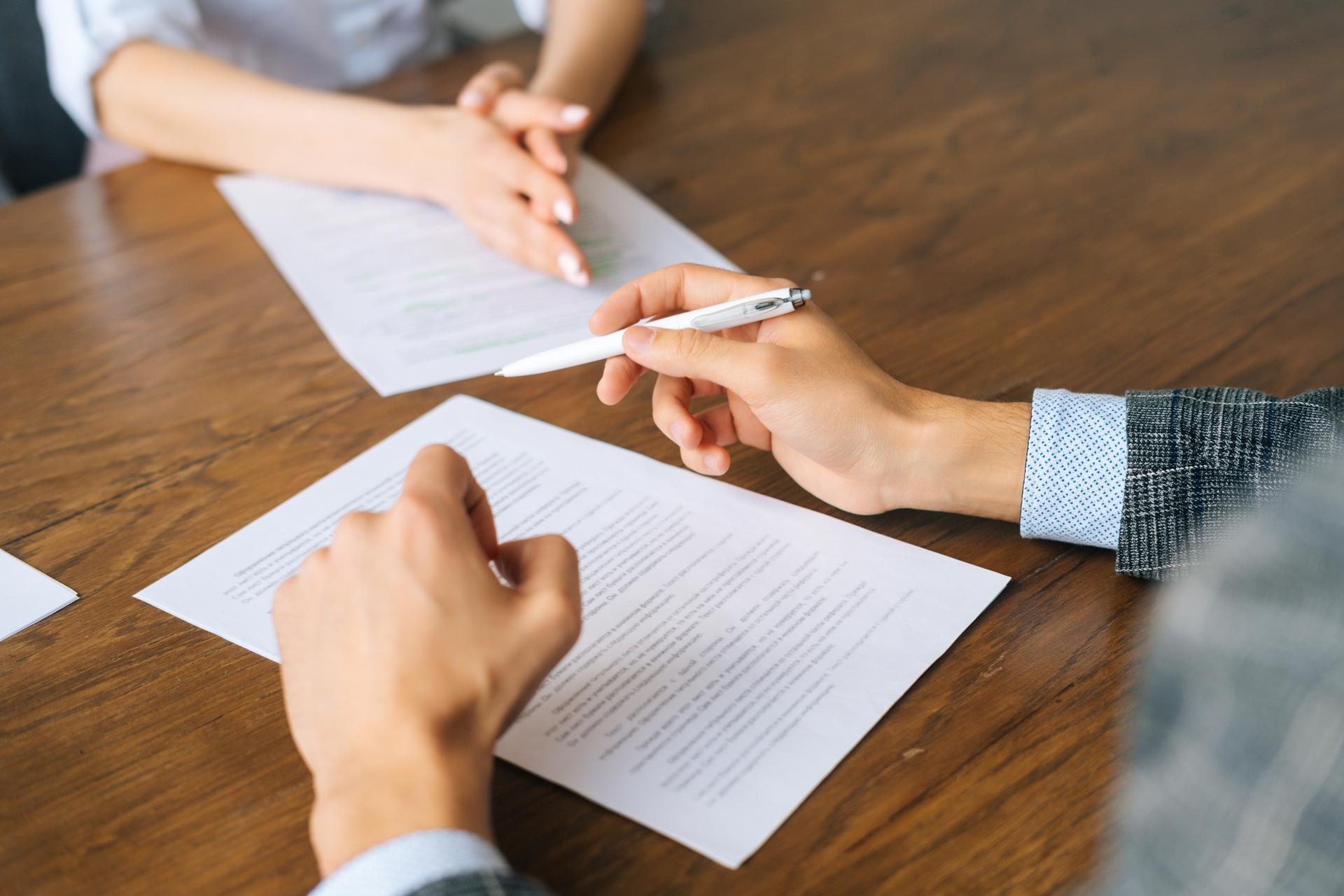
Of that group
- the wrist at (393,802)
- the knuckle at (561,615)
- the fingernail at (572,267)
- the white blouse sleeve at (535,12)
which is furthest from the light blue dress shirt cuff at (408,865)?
the white blouse sleeve at (535,12)

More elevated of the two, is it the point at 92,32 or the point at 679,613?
the point at 92,32

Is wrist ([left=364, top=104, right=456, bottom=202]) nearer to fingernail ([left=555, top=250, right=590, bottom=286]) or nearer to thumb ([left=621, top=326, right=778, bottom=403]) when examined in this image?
fingernail ([left=555, top=250, right=590, bottom=286])

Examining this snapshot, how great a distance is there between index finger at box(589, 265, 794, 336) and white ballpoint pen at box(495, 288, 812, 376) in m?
0.01

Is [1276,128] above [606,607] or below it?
above

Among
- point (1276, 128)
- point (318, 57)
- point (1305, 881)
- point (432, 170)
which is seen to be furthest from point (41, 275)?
point (1276, 128)

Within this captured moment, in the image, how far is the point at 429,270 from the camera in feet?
3.57

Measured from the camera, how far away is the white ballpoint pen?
30.0 inches

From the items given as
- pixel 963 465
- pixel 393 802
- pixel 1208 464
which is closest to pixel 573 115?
pixel 963 465

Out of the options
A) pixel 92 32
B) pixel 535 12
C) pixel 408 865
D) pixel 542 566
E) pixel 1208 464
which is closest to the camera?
pixel 408 865

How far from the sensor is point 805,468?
784 millimetres

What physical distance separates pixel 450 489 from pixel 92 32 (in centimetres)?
103

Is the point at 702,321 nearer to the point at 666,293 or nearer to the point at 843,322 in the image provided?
the point at 666,293

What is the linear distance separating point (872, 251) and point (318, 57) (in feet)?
3.17

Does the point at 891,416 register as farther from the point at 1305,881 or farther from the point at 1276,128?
the point at 1276,128
